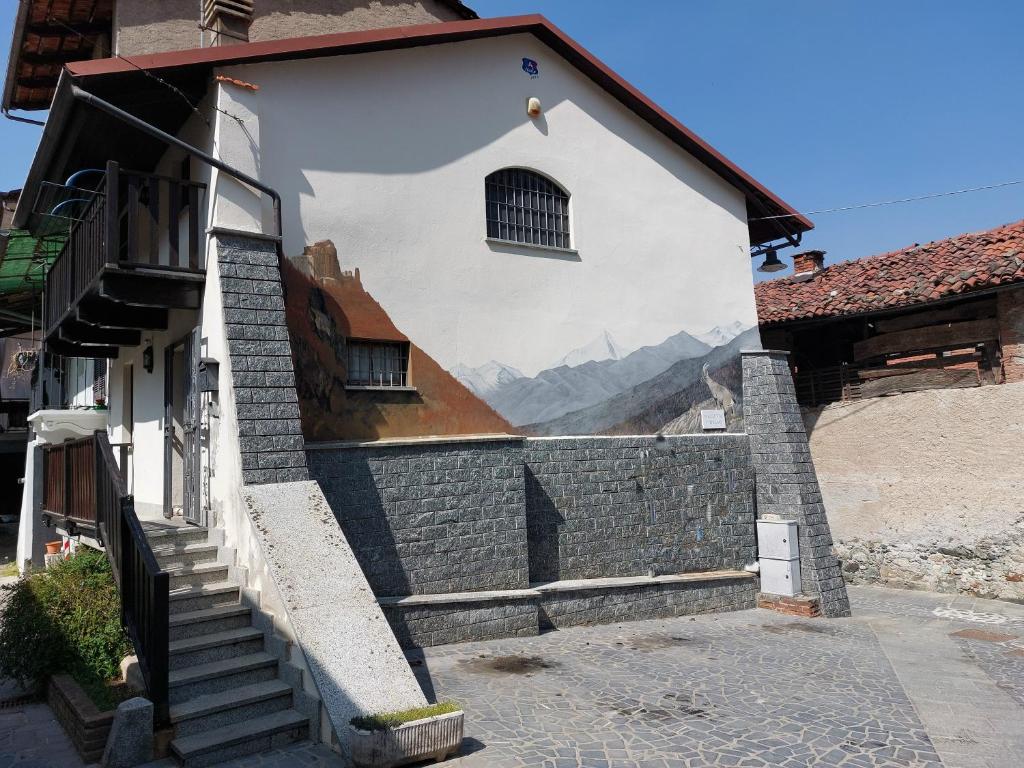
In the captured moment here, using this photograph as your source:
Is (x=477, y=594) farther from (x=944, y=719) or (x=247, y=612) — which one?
(x=944, y=719)

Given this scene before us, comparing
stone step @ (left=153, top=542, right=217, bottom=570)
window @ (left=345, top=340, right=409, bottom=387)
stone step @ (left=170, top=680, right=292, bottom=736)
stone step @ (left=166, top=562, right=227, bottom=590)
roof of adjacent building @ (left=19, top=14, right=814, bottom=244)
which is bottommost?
stone step @ (left=170, top=680, right=292, bottom=736)

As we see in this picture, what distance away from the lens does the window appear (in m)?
8.87

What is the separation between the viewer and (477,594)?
8.70 metres

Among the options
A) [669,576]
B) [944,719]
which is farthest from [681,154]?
[944,719]

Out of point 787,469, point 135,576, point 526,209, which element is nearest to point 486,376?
point 526,209

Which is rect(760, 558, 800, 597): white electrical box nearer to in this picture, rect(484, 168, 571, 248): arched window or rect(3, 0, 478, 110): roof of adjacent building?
rect(484, 168, 571, 248): arched window

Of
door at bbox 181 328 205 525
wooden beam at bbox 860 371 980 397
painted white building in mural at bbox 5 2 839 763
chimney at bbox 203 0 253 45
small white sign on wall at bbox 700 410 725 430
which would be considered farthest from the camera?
small white sign on wall at bbox 700 410 725 430

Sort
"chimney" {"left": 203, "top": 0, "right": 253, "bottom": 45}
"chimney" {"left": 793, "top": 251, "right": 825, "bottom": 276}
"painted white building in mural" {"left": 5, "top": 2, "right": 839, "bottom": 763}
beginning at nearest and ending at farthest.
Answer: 1. "painted white building in mural" {"left": 5, "top": 2, "right": 839, "bottom": 763}
2. "chimney" {"left": 203, "top": 0, "right": 253, "bottom": 45}
3. "chimney" {"left": 793, "top": 251, "right": 825, "bottom": 276}

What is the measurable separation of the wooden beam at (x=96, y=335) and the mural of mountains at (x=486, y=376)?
4.86 m

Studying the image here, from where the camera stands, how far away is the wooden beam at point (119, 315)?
882 centimetres

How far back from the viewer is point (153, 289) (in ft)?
26.4

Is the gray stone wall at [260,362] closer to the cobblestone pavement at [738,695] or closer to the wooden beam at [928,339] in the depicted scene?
the cobblestone pavement at [738,695]

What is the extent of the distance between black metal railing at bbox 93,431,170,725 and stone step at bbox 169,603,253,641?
385mm

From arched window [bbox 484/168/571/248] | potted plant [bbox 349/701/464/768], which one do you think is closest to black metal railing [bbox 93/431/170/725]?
potted plant [bbox 349/701/464/768]
